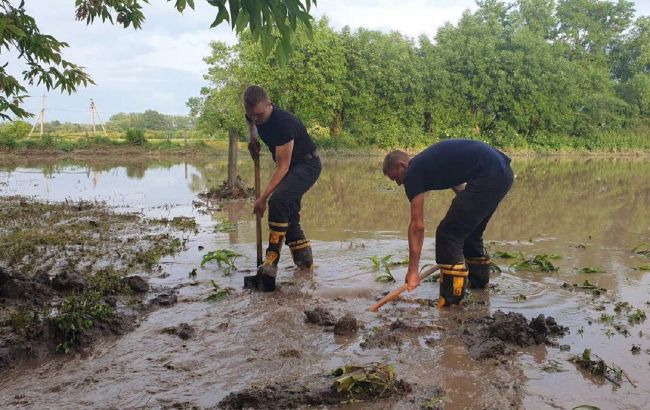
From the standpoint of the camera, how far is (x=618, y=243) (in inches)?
309

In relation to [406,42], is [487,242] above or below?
below

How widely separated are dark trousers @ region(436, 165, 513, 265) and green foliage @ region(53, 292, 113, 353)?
299 cm

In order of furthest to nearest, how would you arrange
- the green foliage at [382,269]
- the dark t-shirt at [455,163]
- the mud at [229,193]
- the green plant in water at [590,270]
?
the mud at [229,193] < the green plant in water at [590,270] < the green foliage at [382,269] < the dark t-shirt at [455,163]

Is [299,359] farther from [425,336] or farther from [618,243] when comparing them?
[618,243]

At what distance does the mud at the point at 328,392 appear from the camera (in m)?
3.04

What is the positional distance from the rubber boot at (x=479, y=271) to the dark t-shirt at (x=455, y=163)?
96 cm

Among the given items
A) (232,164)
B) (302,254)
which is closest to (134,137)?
(232,164)

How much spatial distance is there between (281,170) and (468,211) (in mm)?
2091

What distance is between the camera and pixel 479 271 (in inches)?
215

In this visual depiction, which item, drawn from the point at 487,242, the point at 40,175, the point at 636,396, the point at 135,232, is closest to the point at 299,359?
the point at 636,396

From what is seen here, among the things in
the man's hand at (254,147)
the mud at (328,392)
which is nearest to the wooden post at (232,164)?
the man's hand at (254,147)

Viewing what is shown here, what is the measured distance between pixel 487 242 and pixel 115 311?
5494mm

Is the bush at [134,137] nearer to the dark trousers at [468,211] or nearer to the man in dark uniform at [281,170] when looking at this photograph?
the man in dark uniform at [281,170]

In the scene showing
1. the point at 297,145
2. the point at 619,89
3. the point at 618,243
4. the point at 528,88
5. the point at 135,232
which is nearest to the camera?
the point at 297,145
